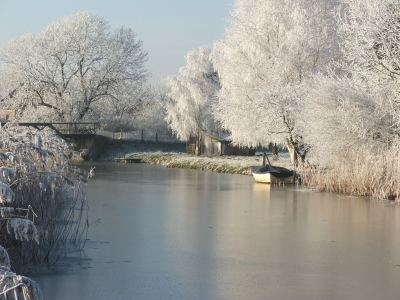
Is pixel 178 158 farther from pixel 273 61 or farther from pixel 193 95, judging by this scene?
pixel 273 61

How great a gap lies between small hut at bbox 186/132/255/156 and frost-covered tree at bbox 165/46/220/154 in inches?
19.1

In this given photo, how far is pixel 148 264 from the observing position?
330 inches

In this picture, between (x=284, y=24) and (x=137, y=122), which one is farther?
(x=137, y=122)

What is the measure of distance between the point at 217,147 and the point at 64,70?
35.8 feet

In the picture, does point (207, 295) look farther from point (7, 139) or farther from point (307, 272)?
point (7, 139)

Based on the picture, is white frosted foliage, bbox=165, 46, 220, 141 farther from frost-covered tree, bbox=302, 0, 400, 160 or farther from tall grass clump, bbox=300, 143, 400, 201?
tall grass clump, bbox=300, 143, 400, 201

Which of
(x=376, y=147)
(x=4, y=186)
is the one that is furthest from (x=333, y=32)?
(x=4, y=186)

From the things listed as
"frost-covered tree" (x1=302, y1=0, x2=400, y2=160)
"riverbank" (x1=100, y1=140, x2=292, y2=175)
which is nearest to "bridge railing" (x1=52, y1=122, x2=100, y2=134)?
"riverbank" (x1=100, y1=140, x2=292, y2=175)

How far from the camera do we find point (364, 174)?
17.0 metres

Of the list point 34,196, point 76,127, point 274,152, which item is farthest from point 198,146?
point 34,196

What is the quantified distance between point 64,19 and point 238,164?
18.1 metres

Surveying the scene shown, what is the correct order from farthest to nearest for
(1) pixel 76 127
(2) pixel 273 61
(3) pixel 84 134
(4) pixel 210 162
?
(1) pixel 76 127 < (3) pixel 84 134 < (4) pixel 210 162 < (2) pixel 273 61

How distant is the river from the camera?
7.21 m

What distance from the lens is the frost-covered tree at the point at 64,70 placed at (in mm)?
38000
